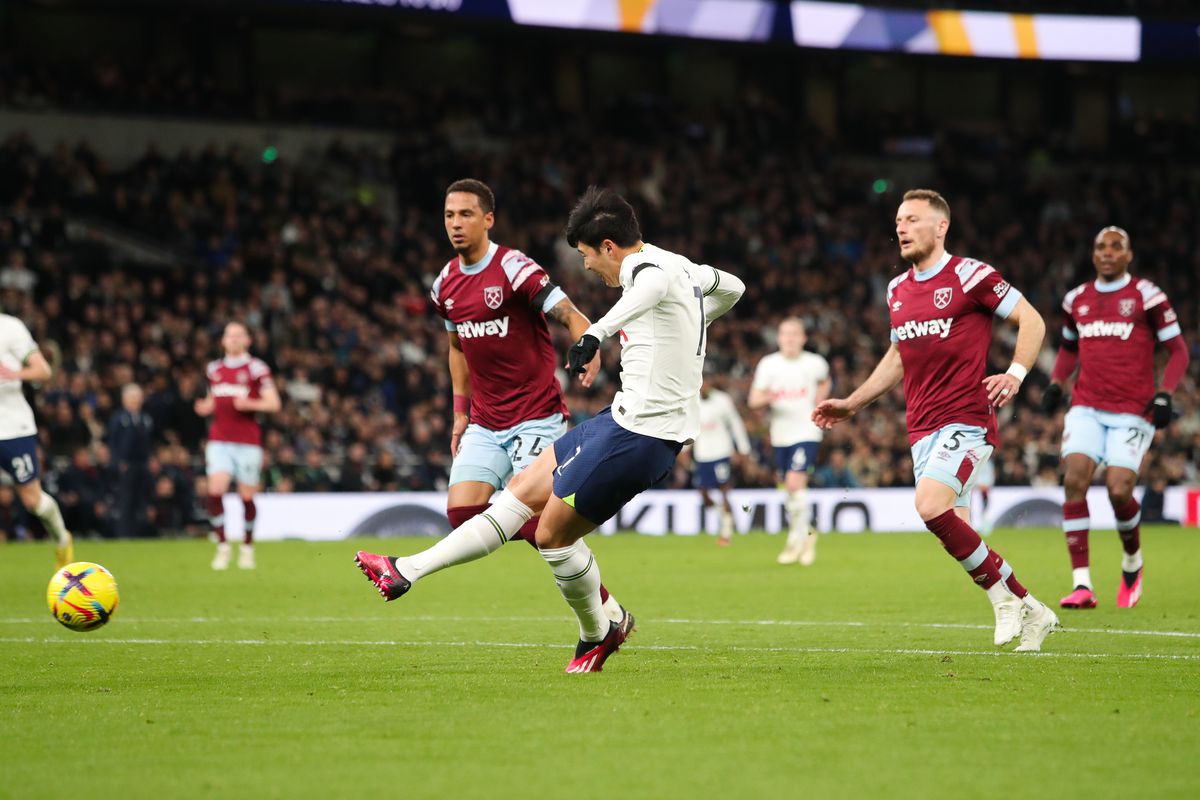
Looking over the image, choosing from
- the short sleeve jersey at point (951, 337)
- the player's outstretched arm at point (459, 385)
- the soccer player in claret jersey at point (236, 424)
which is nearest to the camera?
the short sleeve jersey at point (951, 337)

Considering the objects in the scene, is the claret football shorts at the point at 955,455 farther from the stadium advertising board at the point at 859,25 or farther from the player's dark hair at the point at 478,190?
the stadium advertising board at the point at 859,25

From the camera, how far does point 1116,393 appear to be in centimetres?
1241

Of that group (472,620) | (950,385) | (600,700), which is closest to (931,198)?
(950,385)

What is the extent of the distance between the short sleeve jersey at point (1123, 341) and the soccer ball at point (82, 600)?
7.41m

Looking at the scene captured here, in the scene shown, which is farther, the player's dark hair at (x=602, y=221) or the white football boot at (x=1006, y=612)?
the white football boot at (x=1006, y=612)

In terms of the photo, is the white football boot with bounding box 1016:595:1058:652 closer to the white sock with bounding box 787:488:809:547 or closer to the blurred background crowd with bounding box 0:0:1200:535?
the white sock with bounding box 787:488:809:547

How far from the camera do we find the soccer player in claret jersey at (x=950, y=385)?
901 cm

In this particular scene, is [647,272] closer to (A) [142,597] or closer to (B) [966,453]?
(B) [966,453]

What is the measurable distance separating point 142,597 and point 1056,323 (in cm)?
2592

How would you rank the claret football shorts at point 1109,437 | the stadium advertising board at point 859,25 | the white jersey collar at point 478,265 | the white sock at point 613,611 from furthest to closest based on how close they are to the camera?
the stadium advertising board at point 859,25 → the claret football shorts at point 1109,437 → the white jersey collar at point 478,265 → the white sock at point 613,611

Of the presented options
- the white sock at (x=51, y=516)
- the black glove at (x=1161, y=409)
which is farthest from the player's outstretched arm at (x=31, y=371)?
the black glove at (x=1161, y=409)

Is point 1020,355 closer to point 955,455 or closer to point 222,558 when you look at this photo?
point 955,455

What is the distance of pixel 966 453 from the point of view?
30.1 feet

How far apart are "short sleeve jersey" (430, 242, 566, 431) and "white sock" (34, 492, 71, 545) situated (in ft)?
20.3
